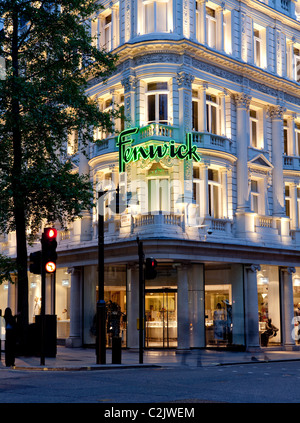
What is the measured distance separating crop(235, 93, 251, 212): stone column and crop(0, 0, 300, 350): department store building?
0.05 meters

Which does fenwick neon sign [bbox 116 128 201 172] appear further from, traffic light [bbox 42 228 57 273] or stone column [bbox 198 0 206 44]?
traffic light [bbox 42 228 57 273]

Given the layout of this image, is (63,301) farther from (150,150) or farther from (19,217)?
(19,217)

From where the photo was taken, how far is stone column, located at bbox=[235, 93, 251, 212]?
29922 millimetres

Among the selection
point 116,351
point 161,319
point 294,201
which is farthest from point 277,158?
point 116,351

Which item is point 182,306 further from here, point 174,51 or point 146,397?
point 146,397

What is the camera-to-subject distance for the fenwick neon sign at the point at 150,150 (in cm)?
2636

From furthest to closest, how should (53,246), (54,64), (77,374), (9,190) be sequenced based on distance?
(54,64)
(9,190)
(53,246)
(77,374)

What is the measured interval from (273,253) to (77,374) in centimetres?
1657

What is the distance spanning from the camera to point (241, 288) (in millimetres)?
29219

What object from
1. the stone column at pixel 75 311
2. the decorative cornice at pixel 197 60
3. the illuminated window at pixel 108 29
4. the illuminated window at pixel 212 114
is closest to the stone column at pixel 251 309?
the illuminated window at pixel 212 114

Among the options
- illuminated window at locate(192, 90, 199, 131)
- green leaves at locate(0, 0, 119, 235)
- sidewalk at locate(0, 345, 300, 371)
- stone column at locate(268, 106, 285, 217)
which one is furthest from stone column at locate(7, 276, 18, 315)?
stone column at locate(268, 106, 285, 217)

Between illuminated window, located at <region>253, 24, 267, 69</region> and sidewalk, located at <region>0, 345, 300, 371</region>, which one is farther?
illuminated window, located at <region>253, 24, 267, 69</region>

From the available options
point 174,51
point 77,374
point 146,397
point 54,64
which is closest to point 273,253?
point 174,51

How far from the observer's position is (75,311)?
100ft
